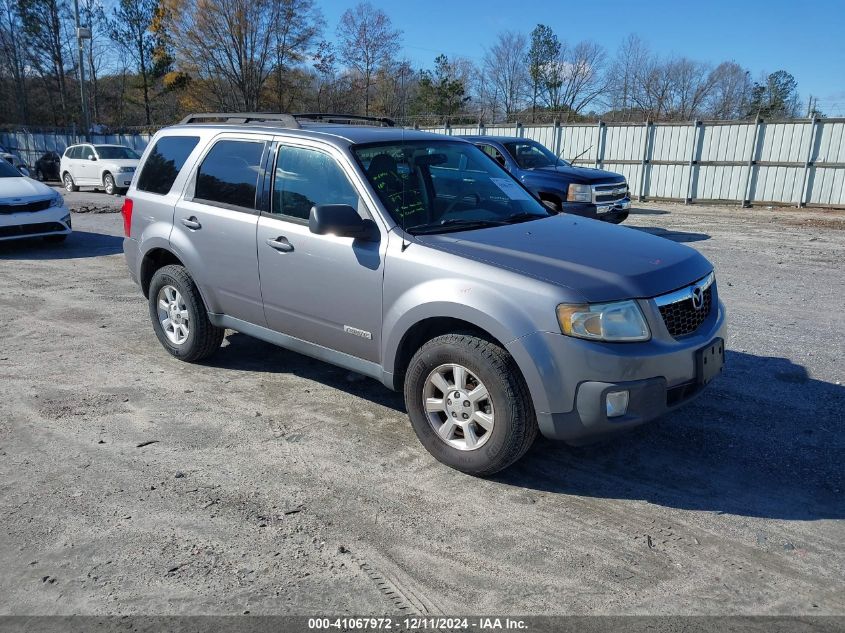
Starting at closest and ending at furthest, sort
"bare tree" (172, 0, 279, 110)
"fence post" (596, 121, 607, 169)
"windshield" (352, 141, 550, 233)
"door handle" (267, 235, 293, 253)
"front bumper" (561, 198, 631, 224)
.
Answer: "windshield" (352, 141, 550, 233) → "door handle" (267, 235, 293, 253) → "front bumper" (561, 198, 631, 224) → "fence post" (596, 121, 607, 169) → "bare tree" (172, 0, 279, 110)

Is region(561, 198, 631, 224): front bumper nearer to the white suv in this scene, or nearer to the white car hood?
the white suv

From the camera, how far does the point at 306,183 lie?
4.60m

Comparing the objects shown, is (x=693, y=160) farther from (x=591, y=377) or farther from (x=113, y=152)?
(x=591, y=377)

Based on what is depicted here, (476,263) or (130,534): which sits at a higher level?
(476,263)

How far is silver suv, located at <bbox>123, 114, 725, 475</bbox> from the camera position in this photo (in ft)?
11.3

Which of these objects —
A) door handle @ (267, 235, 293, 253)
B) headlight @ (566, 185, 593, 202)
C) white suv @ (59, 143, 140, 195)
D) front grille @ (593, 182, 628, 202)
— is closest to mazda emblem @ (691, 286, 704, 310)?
door handle @ (267, 235, 293, 253)

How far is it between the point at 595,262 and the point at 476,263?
667 mm

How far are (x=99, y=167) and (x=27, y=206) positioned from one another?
40.2 ft

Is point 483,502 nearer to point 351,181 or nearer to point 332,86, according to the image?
point 351,181

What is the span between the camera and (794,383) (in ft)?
17.1

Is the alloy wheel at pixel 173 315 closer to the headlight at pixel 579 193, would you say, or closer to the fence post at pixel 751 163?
the headlight at pixel 579 193

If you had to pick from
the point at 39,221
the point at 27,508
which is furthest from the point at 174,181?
the point at 39,221

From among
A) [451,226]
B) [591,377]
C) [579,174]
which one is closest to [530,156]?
[579,174]

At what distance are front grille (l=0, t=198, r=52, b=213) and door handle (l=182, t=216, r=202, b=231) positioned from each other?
711cm
